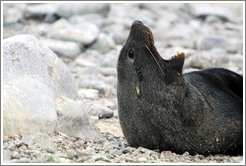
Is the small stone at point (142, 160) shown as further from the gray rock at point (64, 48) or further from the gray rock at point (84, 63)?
the gray rock at point (64, 48)

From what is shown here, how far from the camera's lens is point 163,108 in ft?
16.2

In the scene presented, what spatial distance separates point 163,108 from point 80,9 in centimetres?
981

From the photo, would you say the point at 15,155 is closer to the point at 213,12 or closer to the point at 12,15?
the point at 12,15

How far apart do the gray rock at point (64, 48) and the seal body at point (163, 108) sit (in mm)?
5877

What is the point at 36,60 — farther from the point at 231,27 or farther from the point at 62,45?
the point at 231,27

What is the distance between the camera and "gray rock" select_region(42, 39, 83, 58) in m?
10.9

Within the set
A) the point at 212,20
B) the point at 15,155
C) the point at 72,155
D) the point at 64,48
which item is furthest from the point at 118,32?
the point at 15,155

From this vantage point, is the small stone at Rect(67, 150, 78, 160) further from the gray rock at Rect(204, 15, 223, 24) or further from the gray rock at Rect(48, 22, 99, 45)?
the gray rock at Rect(204, 15, 223, 24)

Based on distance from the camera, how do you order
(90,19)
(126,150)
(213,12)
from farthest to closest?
1. (213,12)
2. (90,19)
3. (126,150)

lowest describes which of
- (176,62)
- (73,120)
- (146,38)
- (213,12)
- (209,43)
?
(73,120)

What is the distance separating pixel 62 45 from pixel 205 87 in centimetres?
603

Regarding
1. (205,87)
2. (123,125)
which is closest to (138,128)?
(123,125)

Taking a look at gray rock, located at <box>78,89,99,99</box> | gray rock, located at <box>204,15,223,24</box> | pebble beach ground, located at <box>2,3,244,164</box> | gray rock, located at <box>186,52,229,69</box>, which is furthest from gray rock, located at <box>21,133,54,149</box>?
gray rock, located at <box>204,15,223,24</box>

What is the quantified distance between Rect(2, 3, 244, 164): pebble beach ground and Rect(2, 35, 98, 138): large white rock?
16 cm
